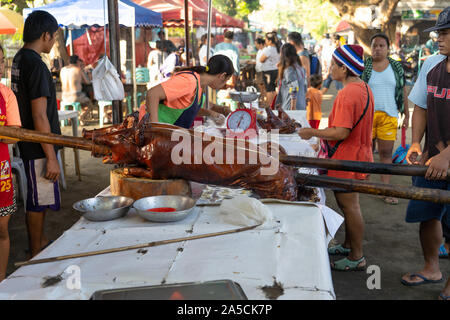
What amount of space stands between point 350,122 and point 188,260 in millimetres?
1838

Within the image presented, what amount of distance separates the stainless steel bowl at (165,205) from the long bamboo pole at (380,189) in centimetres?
68

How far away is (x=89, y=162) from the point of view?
22.7ft

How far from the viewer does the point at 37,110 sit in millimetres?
2906

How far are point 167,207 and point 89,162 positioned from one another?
5194 millimetres

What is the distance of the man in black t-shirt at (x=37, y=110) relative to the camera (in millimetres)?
2879

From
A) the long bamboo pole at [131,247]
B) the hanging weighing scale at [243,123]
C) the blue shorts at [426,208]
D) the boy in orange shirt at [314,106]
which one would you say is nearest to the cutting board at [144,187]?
the long bamboo pole at [131,247]

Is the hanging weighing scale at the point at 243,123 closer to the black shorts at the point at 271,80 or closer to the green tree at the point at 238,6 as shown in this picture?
the black shorts at the point at 271,80

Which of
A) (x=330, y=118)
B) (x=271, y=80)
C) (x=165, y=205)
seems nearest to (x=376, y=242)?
(x=330, y=118)

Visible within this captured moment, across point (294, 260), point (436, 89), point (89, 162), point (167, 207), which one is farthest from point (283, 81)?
point (294, 260)

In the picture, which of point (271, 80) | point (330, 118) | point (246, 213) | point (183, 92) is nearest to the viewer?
point (246, 213)

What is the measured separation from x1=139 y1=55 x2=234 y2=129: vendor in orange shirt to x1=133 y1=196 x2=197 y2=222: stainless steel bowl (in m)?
0.83

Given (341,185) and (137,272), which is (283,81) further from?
(137,272)

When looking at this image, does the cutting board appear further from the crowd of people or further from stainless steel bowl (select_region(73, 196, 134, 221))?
the crowd of people

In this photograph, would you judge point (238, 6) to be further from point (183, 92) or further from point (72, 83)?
point (183, 92)
